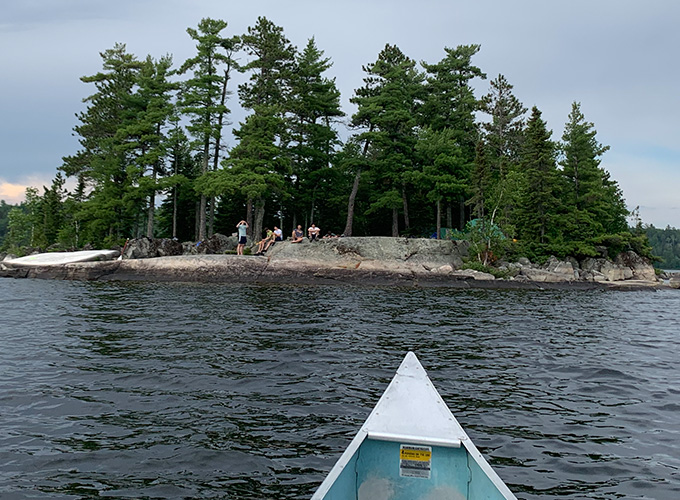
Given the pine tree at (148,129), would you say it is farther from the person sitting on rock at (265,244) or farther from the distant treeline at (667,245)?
the distant treeline at (667,245)

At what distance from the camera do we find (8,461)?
5012 mm

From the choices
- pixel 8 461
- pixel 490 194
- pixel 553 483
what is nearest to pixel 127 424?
pixel 8 461

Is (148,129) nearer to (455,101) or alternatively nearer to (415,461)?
(455,101)

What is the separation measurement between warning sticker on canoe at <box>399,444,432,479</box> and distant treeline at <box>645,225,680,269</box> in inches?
5551

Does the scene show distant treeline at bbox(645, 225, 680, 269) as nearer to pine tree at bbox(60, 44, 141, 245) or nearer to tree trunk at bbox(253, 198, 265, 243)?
tree trunk at bbox(253, 198, 265, 243)

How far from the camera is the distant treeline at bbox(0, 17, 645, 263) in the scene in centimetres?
3844

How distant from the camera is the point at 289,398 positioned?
7.21 m

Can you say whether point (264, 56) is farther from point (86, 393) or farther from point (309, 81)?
point (86, 393)

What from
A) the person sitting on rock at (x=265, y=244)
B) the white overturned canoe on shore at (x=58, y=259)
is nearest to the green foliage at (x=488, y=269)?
the person sitting on rock at (x=265, y=244)

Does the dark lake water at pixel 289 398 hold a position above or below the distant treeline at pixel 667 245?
below

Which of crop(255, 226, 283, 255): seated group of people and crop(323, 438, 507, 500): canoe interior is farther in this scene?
crop(255, 226, 283, 255): seated group of people

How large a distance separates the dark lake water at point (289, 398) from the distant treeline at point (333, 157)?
75.1 ft

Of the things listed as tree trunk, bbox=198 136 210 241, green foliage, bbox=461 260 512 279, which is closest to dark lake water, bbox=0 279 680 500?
green foliage, bbox=461 260 512 279

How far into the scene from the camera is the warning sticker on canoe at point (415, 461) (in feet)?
13.0
